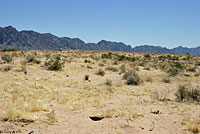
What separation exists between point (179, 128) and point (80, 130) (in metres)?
3.58

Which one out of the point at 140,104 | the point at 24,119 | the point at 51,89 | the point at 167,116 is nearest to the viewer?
the point at 24,119

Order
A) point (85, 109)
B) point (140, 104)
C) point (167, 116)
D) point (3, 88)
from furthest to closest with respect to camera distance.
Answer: point (3, 88), point (140, 104), point (85, 109), point (167, 116)

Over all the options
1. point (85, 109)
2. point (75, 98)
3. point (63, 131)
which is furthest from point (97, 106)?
point (63, 131)

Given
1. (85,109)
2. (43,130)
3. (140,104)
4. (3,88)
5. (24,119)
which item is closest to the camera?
(43,130)

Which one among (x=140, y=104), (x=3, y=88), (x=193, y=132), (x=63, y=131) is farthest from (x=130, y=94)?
(x=3, y=88)

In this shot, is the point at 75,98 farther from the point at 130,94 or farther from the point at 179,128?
the point at 179,128

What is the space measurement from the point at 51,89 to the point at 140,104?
19.5 ft

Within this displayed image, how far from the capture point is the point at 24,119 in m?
6.72

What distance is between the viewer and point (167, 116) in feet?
26.3

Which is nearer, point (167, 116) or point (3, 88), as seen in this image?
point (167, 116)

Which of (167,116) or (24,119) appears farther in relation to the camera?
(167,116)

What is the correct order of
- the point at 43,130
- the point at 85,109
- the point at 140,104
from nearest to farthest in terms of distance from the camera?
the point at 43,130 → the point at 85,109 → the point at 140,104

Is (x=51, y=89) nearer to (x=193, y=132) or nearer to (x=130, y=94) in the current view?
(x=130, y=94)

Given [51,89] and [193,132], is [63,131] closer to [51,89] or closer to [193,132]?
[193,132]
